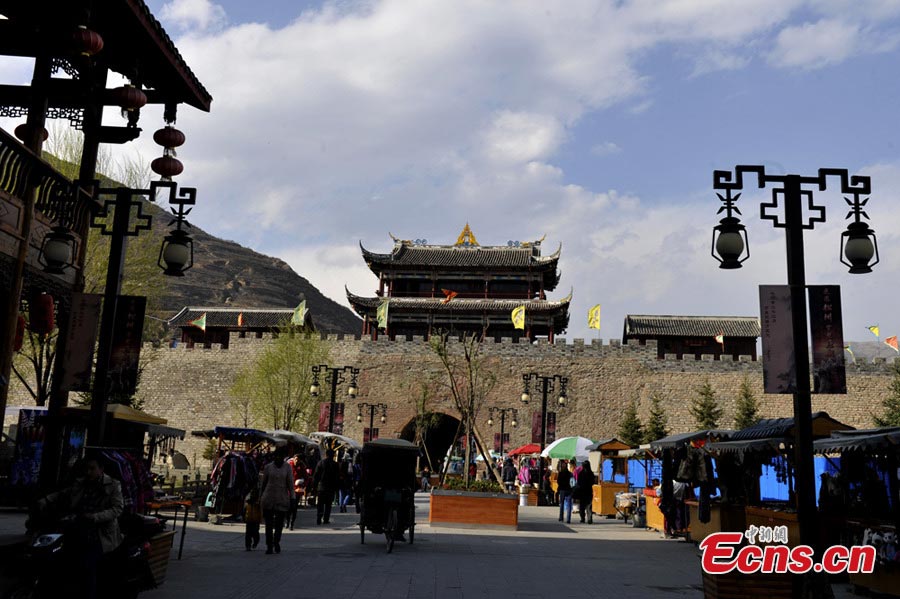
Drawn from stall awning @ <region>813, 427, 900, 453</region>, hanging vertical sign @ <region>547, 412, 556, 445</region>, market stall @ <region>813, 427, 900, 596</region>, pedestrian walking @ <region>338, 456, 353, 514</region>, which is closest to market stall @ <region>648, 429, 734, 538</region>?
market stall @ <region>813, 427, 900, 596</region>

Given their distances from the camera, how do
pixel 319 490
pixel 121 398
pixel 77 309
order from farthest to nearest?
pixel 121 398
pixel 319 490
pixel 77 309

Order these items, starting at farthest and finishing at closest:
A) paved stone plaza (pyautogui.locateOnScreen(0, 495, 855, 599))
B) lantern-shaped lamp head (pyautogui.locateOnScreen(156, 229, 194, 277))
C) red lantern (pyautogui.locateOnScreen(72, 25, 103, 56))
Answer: lantern-shaped lamp head (pyautogui.locateOnScreen(156, 229, 194, 277)), red lantern (pyautogui.locateOnScreen(72, 25, 103, 56)), paved stone plaza (pyautogui.locateOnScreen(0, 495, 855, 599))

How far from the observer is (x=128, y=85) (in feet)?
33.3

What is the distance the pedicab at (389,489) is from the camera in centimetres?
1175

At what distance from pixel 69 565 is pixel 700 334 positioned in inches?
1785

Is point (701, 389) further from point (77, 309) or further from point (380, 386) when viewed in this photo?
point (77, 309)

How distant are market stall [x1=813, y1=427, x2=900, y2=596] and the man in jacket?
23.6 feet

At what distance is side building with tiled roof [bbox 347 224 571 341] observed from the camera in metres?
46.5

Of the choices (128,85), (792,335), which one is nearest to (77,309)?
(128,85)

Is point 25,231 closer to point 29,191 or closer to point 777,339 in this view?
point 29,191

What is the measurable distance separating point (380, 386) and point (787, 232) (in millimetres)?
38662

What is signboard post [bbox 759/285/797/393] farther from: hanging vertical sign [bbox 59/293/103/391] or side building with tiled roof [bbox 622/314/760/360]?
side building with tiled roof [bbox 622/314/760/360]

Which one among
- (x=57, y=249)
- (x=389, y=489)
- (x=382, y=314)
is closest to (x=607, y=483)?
(x=389, y=489)

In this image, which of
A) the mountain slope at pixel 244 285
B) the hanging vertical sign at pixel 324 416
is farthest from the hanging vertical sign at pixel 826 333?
the mountain slope at pixel 244 285
